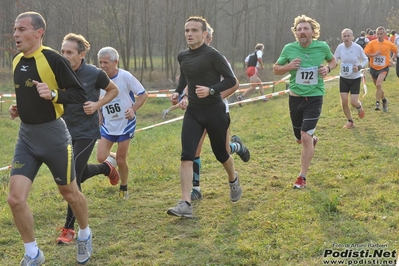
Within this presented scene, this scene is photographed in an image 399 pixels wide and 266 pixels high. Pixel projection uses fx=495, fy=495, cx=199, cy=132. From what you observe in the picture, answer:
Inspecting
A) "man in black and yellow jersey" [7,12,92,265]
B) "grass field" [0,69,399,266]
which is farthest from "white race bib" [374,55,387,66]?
"man in black and yellow jersey" [7,12,92,265]

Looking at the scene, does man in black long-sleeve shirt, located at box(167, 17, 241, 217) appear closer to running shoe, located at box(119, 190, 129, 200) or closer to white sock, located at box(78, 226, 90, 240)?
white sock, located at box(78, 226, 90, 240)

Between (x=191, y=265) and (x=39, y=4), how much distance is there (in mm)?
32512

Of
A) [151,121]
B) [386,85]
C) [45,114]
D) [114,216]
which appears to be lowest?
[151,121]

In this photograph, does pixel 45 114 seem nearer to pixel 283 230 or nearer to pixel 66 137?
pixel 66 137

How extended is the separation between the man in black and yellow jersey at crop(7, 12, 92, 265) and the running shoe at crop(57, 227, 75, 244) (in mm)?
716

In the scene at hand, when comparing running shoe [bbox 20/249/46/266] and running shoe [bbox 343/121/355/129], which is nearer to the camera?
running shoe [bbox 20/249/46/266]

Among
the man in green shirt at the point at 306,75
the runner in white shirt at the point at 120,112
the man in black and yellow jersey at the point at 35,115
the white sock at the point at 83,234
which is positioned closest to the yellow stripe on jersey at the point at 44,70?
the man in black and yellow jersey at the point at 35,115

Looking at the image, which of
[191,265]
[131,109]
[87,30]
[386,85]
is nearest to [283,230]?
[191,265]

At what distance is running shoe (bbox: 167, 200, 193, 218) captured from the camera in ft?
17.4

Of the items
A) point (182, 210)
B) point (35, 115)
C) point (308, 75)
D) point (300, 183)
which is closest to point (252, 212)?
point (182, 210)

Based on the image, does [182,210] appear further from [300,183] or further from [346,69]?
[346,69]

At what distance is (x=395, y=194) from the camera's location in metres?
5.52

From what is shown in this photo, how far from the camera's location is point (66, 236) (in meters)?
4.92

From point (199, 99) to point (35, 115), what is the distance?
2.01 meters
